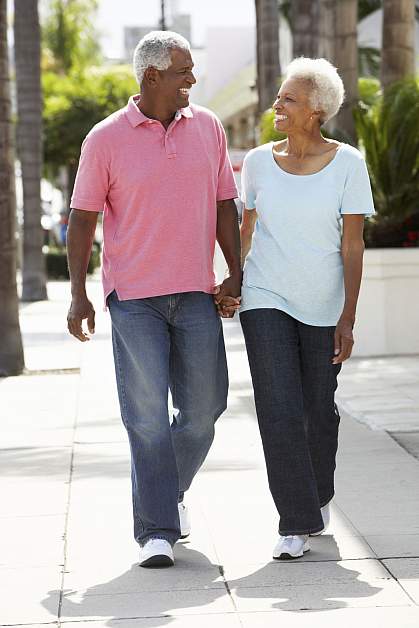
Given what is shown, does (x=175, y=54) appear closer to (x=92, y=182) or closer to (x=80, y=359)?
(x=92, y=182)

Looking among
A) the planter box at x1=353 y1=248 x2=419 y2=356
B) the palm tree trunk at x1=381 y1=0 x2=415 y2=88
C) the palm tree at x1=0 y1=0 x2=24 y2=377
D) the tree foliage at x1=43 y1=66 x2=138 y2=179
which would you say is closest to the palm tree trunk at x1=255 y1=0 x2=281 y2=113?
the palm tree trunk at x1=381 y1=0 x2=415 y2=88

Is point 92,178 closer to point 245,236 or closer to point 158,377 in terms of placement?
point 245,236

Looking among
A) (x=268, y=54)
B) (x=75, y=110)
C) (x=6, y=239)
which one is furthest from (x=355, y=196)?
(x=75, y=110)

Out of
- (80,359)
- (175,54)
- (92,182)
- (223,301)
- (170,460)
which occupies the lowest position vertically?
(80,359)

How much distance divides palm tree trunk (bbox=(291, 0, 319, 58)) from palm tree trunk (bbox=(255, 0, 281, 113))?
2682 mm

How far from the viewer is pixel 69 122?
4003cm

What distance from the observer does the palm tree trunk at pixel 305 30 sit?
19219 millimetres

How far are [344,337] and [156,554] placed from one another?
3.47ft

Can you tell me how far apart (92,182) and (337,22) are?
10.6 metres

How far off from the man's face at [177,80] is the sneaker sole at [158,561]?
1651mm

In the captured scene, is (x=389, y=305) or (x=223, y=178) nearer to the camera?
(x=223, y=178)

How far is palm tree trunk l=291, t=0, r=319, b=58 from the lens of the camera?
19.2m

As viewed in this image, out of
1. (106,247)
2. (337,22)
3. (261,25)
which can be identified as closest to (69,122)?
(261,25)

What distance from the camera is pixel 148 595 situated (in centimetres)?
503
